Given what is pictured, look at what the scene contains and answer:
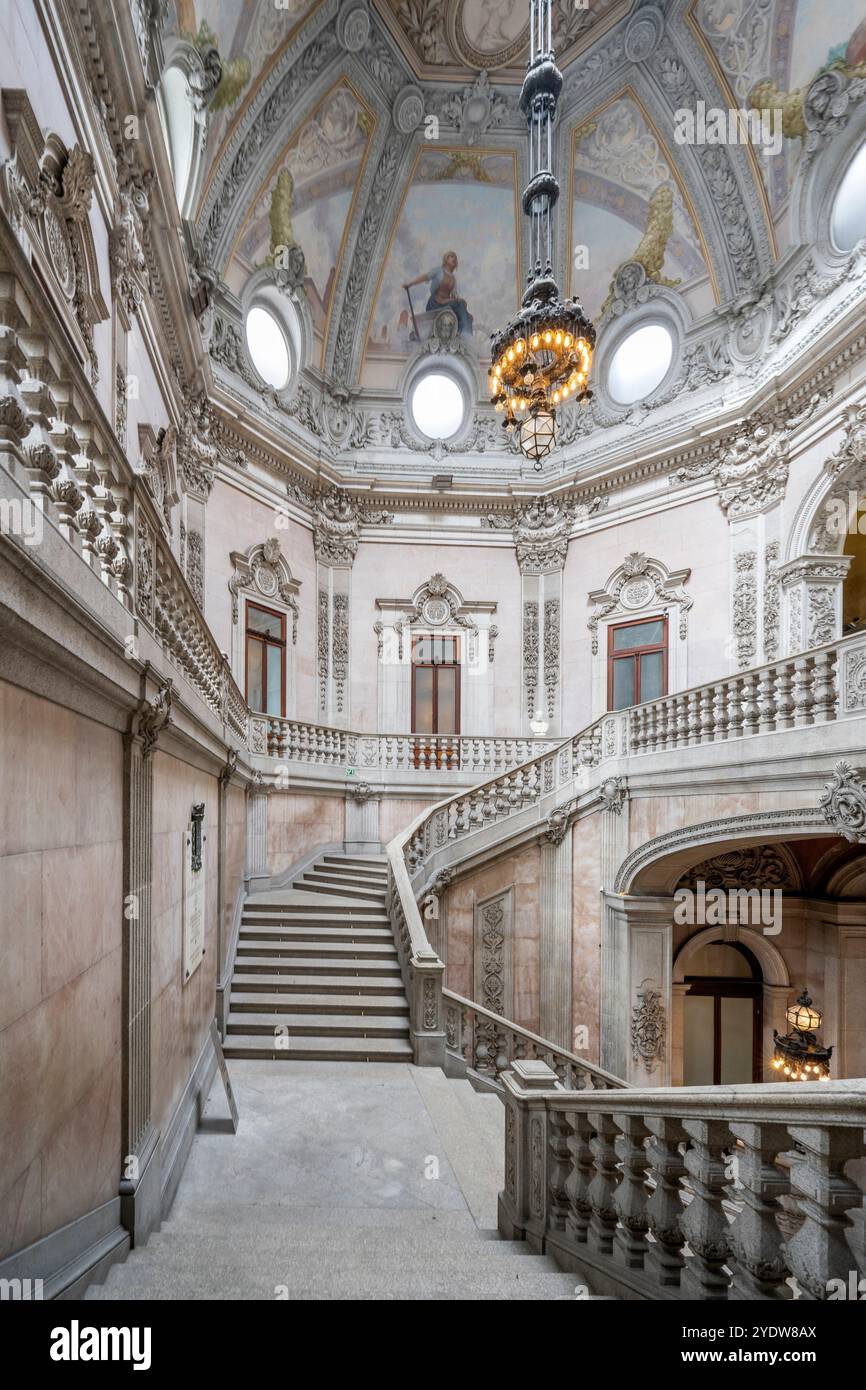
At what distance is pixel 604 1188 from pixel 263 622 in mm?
12470

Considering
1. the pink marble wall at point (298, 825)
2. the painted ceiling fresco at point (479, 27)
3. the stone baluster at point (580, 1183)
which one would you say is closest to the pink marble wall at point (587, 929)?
the pink marble wall at point (298, 825)

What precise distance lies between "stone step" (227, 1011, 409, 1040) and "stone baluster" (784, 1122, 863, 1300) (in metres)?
6.32

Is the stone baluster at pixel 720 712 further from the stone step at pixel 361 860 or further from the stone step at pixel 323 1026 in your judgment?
the stone step at pixel 361 860

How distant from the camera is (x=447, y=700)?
1611cm

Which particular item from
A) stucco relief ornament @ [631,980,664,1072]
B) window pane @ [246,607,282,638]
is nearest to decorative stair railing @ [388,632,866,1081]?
stucco relief ornament @ [631,980,664,1072]

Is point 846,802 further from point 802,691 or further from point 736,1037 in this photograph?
point 736,1037

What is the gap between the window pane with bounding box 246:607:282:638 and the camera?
14.1 m

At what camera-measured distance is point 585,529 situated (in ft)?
51.9

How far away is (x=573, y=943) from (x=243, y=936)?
5.15 meters

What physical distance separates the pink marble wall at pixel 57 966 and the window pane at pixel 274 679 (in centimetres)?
1064

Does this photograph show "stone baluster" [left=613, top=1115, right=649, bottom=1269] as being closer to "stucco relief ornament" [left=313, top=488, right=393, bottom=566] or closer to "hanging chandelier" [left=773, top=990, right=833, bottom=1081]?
"hanging chandelier" [left=773, top=990, right=833, bottom=1081]

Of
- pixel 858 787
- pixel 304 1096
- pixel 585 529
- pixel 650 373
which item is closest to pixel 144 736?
pixel 304 1096

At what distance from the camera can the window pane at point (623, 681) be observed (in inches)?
591
